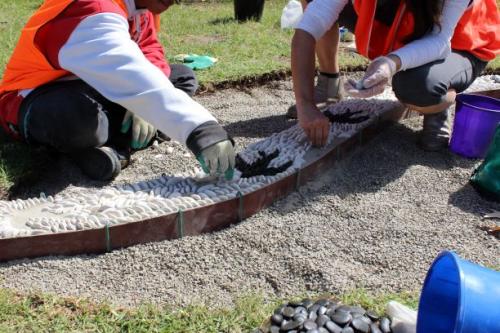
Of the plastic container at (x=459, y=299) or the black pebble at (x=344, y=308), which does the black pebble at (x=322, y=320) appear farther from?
the plastic container at (x=459, y=299)

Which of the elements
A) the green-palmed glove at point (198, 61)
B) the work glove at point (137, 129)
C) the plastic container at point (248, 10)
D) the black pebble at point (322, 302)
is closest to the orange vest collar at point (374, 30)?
the work glove at point (137, 129)

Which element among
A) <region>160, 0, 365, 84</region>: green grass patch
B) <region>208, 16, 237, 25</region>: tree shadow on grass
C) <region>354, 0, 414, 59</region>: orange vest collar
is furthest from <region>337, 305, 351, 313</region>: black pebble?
<region>208, 16, 237, 25</region>: tree shadow on grass

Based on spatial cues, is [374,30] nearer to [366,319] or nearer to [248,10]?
[366,319]

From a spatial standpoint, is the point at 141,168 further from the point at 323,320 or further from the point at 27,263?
the point at 323,320

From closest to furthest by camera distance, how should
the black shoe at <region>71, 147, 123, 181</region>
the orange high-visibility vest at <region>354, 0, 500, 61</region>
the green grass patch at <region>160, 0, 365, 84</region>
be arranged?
the black shoe at <region>71, 147, 123, 181</region> → the orange high-visibility vest at <region>354, 0, 500, 61</region> → the green grass patch at <region>160, 0, 365, 84</region>

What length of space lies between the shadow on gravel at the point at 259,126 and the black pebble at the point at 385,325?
4.95ft

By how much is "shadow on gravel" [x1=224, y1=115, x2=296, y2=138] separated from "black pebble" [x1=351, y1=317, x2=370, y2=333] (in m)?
1.53

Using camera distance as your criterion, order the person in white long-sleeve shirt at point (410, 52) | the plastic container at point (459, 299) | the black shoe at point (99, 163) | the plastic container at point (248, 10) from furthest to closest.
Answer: the plastic container at point (248, 10) → the person in white long-sleeve shirt at point (410, 52) → the black shoe at point (99, 163) → the plastic container at point (459, 299)

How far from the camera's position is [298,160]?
2588 millimetres

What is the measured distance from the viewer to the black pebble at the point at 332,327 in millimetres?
1558

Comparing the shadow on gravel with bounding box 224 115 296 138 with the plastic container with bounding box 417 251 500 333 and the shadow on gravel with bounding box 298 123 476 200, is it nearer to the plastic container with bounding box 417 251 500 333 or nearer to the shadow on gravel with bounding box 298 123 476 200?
the shadow on gravel with bounding box 298 123 476 200

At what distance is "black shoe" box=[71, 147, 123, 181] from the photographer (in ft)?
8.09

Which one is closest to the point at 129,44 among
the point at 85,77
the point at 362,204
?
the point at 85,77

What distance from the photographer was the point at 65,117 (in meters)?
2.42
